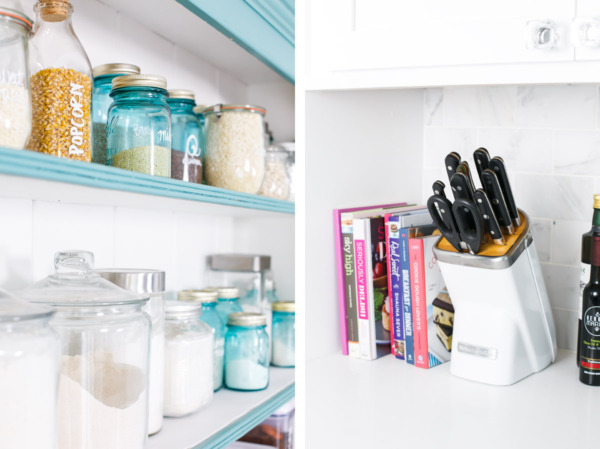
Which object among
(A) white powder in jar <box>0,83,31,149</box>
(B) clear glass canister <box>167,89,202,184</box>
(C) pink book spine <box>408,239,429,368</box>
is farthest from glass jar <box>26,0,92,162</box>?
(C) pink book spine <box>408,239,429,368</box>

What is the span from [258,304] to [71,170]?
0.99 m

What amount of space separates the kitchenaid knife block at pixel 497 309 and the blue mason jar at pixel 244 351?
0.56m

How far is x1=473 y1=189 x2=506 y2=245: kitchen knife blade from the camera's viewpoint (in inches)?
32.2

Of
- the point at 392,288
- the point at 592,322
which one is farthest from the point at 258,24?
the point at 592,322

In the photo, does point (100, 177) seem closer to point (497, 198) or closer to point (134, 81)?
point (134, 81)

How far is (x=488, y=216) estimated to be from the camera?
2.76ft

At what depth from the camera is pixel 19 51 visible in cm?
74

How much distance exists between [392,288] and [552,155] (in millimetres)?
431

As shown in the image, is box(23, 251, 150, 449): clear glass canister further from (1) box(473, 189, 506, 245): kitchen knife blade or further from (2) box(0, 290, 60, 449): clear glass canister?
(1) box(473, 189, 506, 245): kitchen knife blade

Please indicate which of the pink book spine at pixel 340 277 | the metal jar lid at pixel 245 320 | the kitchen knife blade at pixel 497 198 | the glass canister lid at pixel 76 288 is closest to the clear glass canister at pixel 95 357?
the glass canister lid at pixel 76 288

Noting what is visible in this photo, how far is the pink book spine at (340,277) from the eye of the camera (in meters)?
1.00

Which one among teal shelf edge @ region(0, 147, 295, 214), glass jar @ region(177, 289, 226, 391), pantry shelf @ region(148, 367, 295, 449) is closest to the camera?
teal shelf edge @ region(0, 147, 295, 214)

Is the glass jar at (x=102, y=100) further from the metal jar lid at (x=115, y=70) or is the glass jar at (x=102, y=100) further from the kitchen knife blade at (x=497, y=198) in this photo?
the kitchen knife blade at (x=497, y=198)

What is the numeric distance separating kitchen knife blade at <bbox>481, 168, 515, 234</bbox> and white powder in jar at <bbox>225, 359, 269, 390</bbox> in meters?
0.73
